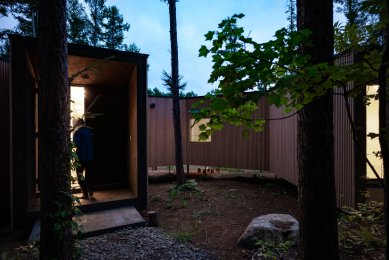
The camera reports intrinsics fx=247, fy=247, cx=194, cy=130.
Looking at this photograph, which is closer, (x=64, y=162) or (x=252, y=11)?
(x=64, y=162)

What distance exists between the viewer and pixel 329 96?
2.27 metres

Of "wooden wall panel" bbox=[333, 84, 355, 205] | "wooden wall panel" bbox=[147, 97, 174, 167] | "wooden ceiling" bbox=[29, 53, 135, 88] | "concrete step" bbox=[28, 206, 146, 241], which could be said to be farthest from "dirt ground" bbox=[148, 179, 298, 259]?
"wooden ceiling" bbox=[29, 53, 135, 88]

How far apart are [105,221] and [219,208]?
292cm

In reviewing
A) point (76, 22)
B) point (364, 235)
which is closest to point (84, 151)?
point (364, 235)

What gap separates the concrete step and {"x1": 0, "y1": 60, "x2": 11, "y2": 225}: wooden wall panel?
1839mm

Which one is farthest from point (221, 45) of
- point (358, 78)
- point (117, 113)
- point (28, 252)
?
point (117, 113)

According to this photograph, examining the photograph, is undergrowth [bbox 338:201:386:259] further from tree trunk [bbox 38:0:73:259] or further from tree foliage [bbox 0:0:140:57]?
tree foliage [bbox 0:0:140:57]

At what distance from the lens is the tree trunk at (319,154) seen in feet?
7.25

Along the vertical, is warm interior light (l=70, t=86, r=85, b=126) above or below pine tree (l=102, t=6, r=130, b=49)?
below

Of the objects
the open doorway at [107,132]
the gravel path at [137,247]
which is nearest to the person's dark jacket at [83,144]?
the open doorway at [107,132]

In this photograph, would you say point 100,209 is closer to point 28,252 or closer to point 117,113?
point 28,252

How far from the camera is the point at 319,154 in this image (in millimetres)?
2271

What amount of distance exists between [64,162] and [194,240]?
2.78 meters

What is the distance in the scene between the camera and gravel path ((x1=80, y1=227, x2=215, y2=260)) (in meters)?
3.81
